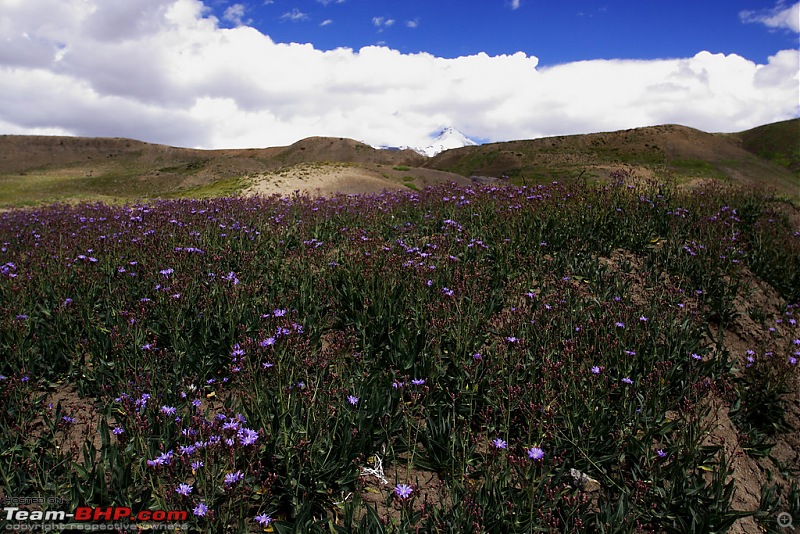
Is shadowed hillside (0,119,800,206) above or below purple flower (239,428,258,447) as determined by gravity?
above

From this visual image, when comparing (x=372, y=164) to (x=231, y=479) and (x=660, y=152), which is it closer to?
(x=231, y=479)

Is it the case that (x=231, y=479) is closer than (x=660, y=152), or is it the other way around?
(x=231, y=479)

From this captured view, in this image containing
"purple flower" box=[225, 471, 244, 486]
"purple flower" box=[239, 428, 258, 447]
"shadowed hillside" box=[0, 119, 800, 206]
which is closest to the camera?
"purple flower" box=[225, 471, 244, 486]

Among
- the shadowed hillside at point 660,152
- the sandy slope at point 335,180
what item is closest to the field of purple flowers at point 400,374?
the sandy slope at point 335,180

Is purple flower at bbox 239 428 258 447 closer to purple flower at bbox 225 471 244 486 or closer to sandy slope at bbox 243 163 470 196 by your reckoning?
purple flower at bbox 225 471 244 486

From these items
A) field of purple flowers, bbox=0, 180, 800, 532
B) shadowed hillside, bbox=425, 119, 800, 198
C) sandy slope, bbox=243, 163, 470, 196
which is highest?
shadowed hillside, bbox=425, 119, 800, 198

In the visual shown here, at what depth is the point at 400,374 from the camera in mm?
4008

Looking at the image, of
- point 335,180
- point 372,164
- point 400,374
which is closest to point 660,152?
point 372,164

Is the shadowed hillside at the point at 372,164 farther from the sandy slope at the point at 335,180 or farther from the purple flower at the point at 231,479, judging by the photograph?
the purple flower at the point at 231,479

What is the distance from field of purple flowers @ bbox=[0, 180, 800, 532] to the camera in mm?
2689

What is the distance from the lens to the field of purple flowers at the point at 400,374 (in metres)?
2.69

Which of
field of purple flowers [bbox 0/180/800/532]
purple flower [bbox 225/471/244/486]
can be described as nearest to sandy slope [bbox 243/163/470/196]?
field of purple flowers [bbox 0/180/800/532]

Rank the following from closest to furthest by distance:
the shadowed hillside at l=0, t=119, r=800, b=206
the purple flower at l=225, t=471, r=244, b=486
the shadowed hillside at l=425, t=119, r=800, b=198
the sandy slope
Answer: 1. the purple flower at l=225, t=471, r=244, b=486
2. the sandy slope
3. the shadowed hillside at l=0, t=119, r=800, b=206
4. the shadowed hillside at l=425, t=119, r=800, b=198

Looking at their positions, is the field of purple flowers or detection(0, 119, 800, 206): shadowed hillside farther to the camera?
detection(0, 119, 800, 206): shadowed hillside
